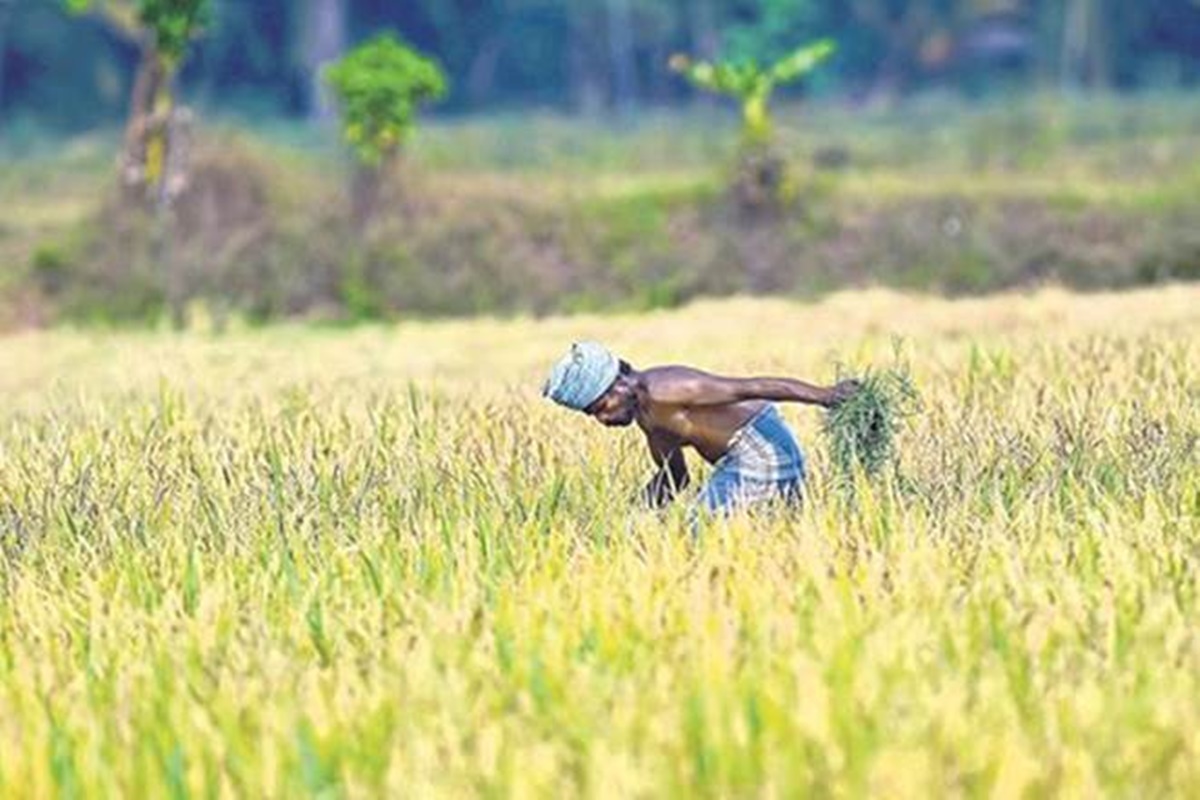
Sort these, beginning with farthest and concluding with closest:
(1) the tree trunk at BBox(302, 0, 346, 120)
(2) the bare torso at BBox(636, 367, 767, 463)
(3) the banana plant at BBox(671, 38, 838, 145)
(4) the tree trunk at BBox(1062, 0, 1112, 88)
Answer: (4) the tree trunk at BBox(1062, 0, 1112, 88) < (1) the tree trunk at BBox(302, 0, 346, 120) < (3) the banana plant at BBox(671, 38, 838, 145) < (2) the bare torso at BBox(636, 367, 767, 463)

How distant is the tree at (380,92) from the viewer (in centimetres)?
2106

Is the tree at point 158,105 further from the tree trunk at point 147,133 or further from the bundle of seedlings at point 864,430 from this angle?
the bundle of seedlings at point 864,430

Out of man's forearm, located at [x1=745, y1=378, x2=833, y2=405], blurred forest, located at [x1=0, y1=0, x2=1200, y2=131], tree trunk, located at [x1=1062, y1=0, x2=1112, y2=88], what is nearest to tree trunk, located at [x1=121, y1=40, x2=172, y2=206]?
blurred forest, located at [x1=0, y1=0, x2=1200, y2=131]

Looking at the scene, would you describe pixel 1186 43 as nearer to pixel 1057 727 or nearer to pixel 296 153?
pixel 296 153

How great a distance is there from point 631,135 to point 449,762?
22.3 m

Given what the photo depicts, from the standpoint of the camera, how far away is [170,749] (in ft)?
16.8

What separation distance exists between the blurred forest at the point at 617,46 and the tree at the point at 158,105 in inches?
502

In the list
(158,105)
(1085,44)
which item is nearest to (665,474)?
(158,105)

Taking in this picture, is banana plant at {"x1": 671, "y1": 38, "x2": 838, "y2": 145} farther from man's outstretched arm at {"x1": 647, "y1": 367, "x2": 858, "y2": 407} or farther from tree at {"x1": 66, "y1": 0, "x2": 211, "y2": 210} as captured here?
man's outstretched arm at {"x1": 647, "y1": 367, "x2": 858, "y2": 407}

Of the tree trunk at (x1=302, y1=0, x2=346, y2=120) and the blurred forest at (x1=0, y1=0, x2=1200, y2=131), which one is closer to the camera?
the tree trunk at (x1=302, y1=0, x2=346, y2=120)

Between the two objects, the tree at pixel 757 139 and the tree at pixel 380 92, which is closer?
the tree at pixel 380 92

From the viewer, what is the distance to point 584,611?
5852 mm

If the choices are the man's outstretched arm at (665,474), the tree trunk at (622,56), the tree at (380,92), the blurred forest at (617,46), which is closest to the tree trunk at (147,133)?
the tree at (380,92)

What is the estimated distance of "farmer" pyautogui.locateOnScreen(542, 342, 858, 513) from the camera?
7246mm
